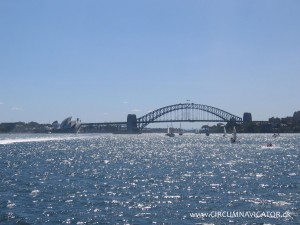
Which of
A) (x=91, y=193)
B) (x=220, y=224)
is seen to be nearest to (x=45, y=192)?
(x=91, y=193)

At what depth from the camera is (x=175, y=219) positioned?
27.2m

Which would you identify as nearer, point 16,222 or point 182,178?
point 16,222

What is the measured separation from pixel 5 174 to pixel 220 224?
2970 centimetres

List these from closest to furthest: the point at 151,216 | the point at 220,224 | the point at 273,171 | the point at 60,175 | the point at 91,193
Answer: the point at 220,224, the point at 151,216, the point at 91,193, the point at 60,175, the point at 273,171

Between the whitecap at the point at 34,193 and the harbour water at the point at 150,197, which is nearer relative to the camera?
the harbour water at the point at 150,197

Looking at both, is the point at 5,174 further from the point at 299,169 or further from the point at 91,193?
the point at 299,169

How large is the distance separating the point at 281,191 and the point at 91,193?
41.6ft

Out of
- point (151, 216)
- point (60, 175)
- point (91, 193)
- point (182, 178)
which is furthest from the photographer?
point (60, 175)

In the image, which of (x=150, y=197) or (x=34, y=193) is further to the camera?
(x=34, y=193)

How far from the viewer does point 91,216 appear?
92.5 feet

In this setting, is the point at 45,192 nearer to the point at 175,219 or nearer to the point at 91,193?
the point at 91,193

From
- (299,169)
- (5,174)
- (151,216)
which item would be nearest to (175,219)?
(151,216)

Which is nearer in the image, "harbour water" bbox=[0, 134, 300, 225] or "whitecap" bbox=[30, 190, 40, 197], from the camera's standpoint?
"harbour water" bbox=[0, 134, 300, 225]

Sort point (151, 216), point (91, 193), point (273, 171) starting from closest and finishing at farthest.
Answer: point (151, 216), point (91, 193), point (273, 171)
